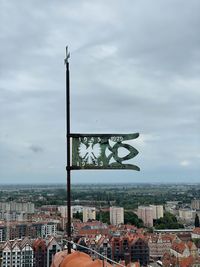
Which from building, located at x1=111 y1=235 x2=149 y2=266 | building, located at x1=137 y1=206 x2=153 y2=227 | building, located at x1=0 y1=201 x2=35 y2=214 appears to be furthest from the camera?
building, located at x1=137 y1=206 x2=153 y2=227

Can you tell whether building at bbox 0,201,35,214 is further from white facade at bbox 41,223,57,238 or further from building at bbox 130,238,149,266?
building at bbox 130,238,149,266

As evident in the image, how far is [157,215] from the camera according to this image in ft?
193

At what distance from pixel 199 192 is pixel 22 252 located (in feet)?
235

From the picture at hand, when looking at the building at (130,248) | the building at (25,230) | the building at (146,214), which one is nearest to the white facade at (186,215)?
the building at (146,214)

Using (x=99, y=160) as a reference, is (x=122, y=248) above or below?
below

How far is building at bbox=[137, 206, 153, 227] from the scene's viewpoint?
5519 cm

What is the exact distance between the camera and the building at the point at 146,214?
5519cm

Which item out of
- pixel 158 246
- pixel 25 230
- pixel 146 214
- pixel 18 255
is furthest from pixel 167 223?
pixel 18 255

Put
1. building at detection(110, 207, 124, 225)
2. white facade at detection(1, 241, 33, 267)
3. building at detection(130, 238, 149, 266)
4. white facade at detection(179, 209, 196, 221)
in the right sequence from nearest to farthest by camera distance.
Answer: white facade at detection(1, 241, 33, 267), building at detection(130, 238, 149, 266), building at detection(110, 207, 124, 225), white facade at detection(179, 209, 196, 221)

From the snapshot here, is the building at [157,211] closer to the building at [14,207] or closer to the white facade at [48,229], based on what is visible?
the building at [14,207]

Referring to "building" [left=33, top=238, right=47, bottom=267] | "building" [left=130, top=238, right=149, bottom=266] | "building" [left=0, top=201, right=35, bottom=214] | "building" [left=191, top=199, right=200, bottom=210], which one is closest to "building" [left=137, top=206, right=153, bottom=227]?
"building" [left=0, top=201, right=35, bottom=214]

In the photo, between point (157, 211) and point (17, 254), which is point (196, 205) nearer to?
point (157, 211)

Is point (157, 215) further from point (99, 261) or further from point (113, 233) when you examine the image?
point (99, 261)

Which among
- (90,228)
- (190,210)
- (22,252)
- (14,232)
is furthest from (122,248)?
(190,210)
